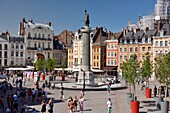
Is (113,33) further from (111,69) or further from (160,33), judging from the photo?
(160,33)

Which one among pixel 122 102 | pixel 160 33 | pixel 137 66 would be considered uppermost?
pixel 160 33

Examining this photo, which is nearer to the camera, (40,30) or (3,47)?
(3,47)

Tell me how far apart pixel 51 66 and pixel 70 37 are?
118ft

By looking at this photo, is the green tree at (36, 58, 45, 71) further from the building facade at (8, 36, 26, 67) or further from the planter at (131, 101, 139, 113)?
the planter at (131, 101, 139, 113)

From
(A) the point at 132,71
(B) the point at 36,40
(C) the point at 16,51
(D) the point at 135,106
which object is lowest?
(D) the point at 135,106

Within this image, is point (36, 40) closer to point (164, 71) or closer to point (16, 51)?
point (16, 51)

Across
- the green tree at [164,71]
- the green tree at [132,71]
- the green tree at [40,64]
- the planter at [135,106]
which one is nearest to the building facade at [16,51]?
the green tree at [40,64]

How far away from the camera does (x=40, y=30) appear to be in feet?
281

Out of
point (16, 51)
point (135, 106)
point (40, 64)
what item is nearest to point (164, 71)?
point (135, 106)

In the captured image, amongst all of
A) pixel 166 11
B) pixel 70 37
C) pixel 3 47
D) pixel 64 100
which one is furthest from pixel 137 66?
pixel 70 37

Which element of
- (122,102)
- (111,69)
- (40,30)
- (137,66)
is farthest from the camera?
(40,30)

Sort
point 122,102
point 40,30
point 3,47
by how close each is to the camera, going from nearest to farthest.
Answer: point 122,102 → point 3,47 → point 40,30

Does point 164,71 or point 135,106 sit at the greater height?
point 164,71

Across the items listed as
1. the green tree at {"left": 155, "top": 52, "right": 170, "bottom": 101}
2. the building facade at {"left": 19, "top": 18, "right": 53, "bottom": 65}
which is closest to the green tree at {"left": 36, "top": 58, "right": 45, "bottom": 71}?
the building facade at {"left": 19, "top": 18, "right": 53, "bottom": 65}
